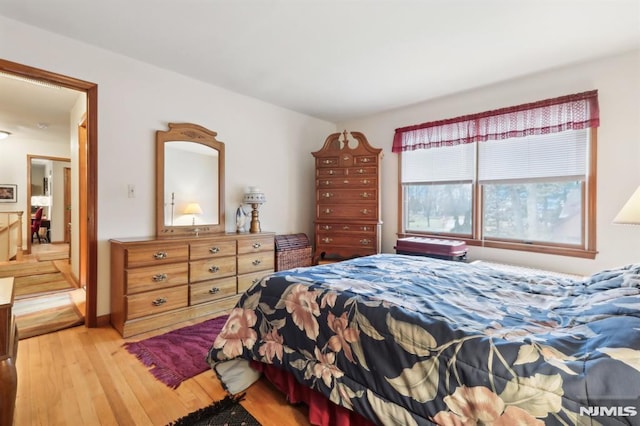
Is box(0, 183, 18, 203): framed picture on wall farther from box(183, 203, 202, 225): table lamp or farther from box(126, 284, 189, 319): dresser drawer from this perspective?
box(126, 284, 189, 319): dresser drawer

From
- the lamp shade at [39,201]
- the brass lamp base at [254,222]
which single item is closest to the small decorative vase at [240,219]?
the brass lamp base at [254,222]

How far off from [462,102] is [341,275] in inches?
115

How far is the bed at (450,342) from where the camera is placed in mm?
813

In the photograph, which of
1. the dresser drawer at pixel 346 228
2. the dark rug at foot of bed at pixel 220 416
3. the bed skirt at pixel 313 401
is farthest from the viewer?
the dresser drawer at pixel 346 228

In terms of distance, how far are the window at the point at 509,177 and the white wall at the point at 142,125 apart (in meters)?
1.81

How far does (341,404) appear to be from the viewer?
1257 mm

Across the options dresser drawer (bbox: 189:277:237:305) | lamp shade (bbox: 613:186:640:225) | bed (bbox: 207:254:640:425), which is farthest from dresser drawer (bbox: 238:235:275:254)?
lamp shade (bbox: 613:186:640:225)

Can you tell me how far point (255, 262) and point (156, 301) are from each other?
105 centimetres

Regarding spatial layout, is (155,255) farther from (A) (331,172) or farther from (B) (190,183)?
(A) (331,172)

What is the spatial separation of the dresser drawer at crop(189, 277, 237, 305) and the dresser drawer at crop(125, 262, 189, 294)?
15 centimetres

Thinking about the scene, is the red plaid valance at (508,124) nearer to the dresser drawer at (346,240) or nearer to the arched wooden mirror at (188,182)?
the dresser drawer at (346,240)

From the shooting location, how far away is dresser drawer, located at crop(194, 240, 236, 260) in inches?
110

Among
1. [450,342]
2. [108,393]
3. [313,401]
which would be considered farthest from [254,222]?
[450,342]

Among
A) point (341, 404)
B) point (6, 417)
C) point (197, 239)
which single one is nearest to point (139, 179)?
point (197, 239)
